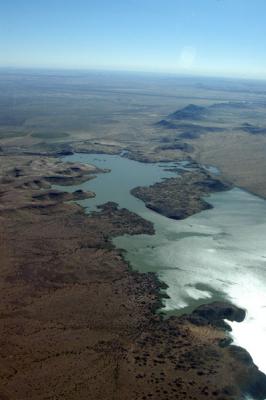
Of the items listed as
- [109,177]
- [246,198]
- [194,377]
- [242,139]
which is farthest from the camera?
[242,139]

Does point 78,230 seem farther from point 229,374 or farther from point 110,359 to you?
point 229,374

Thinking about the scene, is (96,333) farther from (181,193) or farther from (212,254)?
(181,193)

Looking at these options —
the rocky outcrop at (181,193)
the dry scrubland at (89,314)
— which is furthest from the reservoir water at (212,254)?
the dry scrubland at (89,314)

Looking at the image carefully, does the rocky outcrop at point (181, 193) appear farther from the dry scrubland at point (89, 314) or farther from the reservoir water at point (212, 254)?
the reservoir water at point (212, 254)

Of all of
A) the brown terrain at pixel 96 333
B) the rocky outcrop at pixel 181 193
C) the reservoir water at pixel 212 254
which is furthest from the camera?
the rocky outcrop at pixel 181 193

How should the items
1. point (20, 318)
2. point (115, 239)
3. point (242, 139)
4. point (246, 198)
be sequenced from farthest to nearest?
point (242, 139)
point (246, 198)
point (115, 239)
point (20, 318)

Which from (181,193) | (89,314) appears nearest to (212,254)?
(89,314)

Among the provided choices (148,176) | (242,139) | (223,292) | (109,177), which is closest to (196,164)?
(148,176)

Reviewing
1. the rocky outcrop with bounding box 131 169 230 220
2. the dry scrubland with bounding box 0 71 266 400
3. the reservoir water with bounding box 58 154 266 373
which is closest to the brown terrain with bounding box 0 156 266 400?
the dry scrubland with bounding box 0 71 266 400
